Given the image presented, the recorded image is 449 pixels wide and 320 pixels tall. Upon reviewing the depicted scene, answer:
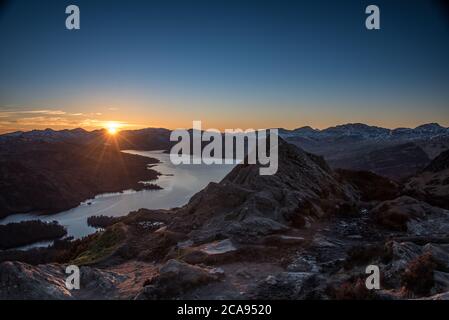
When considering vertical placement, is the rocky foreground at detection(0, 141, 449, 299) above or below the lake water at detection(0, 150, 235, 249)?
above

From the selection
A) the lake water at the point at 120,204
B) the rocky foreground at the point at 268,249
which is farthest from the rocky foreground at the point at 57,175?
the rocky foreground at the point at 268,249

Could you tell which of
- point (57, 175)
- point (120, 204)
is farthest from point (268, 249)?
point (57, 175)

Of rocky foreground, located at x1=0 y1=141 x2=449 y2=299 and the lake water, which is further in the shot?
the lake water

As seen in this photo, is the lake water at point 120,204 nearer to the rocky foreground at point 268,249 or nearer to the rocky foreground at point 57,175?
the rocky foreground at point 57,175

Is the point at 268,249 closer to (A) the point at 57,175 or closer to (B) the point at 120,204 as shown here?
(B) the point at 120,204

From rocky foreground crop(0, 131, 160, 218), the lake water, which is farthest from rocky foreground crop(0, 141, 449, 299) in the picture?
rocky foreground crop(0, 131, 160, 218)

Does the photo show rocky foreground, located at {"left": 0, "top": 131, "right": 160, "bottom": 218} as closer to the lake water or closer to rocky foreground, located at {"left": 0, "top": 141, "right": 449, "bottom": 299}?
the lake water

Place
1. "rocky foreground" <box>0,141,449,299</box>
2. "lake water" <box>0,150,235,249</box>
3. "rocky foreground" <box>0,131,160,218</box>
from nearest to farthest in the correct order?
"rocky foreground" <box>0,141,449,299</box>, "lake water" <box>0,150,235,249</box>, "rocky foreground" <box>0,131,160,218</box>

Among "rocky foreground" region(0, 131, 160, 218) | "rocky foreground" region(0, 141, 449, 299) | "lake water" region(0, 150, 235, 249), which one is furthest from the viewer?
"rocky foreground" region(0, 131, 160, 218)
